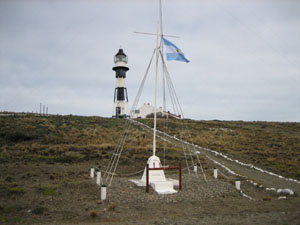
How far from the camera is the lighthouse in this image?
53125 millimetres

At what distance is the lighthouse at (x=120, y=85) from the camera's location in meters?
53.1

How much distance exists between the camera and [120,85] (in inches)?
2111

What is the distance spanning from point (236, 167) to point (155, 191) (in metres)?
10.5

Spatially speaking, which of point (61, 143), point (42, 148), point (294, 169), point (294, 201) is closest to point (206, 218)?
point (294, 201)

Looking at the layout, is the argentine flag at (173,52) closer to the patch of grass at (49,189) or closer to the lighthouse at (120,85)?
the patch of grass at (49,189)

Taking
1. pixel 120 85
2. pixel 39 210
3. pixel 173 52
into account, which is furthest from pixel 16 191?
pixel 120 85

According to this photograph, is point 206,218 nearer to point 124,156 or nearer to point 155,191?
point 155,191

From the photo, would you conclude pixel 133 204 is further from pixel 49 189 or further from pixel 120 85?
pixel 120 85

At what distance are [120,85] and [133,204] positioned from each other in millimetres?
44252

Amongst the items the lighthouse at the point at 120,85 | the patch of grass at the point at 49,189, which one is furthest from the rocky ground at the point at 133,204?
the lighthouse at the point at 120,85

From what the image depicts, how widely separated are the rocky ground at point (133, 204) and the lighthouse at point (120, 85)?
37427 millimetres

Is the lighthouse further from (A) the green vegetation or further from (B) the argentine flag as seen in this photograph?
(B) the argentine flag

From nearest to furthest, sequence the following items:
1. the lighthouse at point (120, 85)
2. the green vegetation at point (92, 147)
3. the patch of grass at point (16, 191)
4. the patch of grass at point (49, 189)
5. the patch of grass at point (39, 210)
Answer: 1. the patch of grass at point (39, 210)
2. the patch of grass at point (16, 191)
3. the patch of grass at point (49, 189)
4. the green vegetation at point (92, 147)
5. the lighthouse at point (120, 85)

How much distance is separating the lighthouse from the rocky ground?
37427 millimetres
